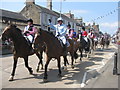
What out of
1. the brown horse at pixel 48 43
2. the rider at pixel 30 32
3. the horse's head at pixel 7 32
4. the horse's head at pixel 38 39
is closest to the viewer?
the horse's head at pixel 38 39

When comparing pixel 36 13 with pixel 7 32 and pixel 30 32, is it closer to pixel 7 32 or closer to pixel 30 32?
pixel 30 32

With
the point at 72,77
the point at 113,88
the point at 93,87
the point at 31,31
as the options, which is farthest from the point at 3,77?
the point at 113,88

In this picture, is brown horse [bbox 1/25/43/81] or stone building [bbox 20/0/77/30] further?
stone building [bbox 20/0/77/30]

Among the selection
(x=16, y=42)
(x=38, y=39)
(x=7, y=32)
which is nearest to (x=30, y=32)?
(x=16, y=42)

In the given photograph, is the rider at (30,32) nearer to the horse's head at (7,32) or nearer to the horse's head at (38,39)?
the horse's head at (7,32)

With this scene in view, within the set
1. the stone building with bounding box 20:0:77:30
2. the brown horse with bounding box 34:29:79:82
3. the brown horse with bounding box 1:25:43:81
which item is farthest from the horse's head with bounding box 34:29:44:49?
the stone building with bounding box 20:0:77:30

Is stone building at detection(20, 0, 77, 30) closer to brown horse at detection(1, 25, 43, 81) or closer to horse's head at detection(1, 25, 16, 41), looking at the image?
brown horse at detection(1, 25, 43, 81)

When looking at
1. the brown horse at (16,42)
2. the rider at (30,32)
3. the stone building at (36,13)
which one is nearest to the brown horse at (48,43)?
the brown horse at (16,42)

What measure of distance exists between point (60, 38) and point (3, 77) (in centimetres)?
325

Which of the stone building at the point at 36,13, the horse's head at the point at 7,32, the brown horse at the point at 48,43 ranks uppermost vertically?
the stone building at the point at 36,13

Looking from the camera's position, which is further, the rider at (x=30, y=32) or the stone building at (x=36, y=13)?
the stone building at (x=36, y=13)

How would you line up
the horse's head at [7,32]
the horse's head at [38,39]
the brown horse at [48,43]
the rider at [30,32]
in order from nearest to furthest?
the horse's head at [38,39] → the brown horse at [48,43] → the horse's head at [7,32] → the rider at [30,32]

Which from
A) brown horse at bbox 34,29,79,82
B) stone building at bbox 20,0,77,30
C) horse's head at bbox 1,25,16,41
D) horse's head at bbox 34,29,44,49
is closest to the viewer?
horse's head at bbox 34,29,44,49

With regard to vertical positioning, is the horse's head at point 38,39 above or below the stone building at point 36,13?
below
